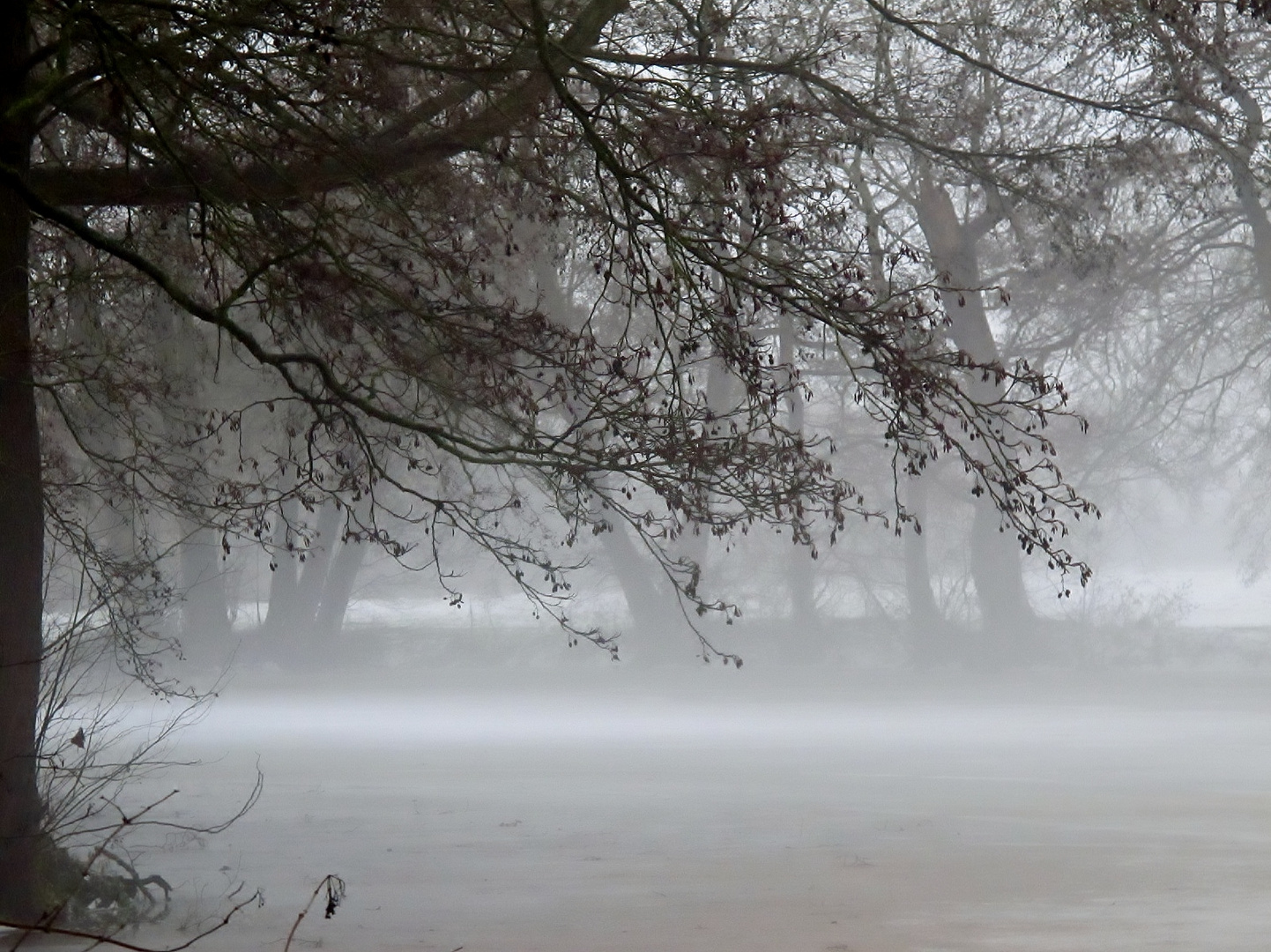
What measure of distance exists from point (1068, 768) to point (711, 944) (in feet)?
20.7

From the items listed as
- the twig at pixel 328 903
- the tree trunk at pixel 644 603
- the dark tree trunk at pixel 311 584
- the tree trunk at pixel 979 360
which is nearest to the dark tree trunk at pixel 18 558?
the twig at pixel 328 903

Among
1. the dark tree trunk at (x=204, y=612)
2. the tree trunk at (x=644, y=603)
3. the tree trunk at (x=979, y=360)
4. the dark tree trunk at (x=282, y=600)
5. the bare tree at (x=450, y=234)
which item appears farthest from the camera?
the dark tree trunk at (x=282, y=600)

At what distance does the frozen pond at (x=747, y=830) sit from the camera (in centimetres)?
648

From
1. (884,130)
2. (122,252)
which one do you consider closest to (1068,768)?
(884,130)

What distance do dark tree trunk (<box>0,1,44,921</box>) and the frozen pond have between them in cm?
70

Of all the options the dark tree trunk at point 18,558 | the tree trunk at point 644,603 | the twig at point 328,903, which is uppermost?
the tree trunk at point 644,603

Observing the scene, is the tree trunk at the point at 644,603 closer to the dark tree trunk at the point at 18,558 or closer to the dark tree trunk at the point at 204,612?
the dark tree trunk at the point at 204,612

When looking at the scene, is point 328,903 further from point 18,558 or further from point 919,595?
point 919,595

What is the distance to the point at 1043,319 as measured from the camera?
19.6 m

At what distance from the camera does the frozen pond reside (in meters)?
6.48

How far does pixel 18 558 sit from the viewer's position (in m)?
6.26

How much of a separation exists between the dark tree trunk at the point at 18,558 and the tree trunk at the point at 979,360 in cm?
1220

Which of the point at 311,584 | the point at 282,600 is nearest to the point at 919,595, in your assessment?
the point at 311,584

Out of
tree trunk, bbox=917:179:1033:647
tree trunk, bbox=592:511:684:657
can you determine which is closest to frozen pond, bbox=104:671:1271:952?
tree trunk, bbox=917:179:1033:647
